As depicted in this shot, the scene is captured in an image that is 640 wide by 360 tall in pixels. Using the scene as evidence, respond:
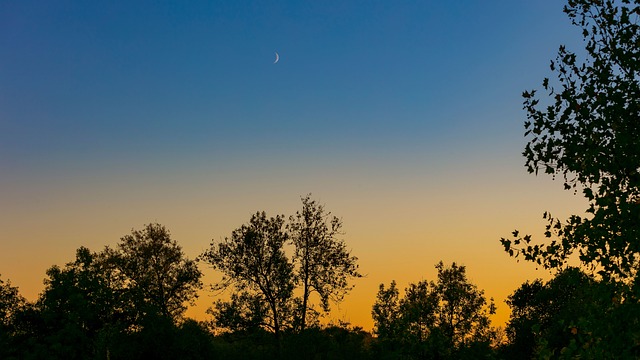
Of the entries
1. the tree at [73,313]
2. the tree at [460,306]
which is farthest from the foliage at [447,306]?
the tree at [73,313]

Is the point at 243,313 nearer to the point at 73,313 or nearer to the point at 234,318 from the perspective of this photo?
the point at 234,318

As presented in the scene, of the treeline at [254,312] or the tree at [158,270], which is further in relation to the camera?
the tree at [158,270]

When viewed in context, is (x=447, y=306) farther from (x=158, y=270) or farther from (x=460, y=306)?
(x=158, y=270)

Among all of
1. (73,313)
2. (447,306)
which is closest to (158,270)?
(73,313)

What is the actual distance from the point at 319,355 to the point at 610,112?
3197 centimetres

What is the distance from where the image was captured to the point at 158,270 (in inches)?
2783

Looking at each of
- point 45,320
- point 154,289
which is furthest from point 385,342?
point 45,320

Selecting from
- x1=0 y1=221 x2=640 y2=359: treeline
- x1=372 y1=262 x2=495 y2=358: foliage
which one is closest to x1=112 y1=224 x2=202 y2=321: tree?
x1=0 y1=221 x2=640 y2=359: treeline

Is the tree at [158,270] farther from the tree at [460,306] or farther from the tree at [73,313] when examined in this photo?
the tree at [460,306]

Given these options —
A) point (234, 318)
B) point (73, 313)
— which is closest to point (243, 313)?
point (234, 318)

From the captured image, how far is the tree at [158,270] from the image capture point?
69812mm

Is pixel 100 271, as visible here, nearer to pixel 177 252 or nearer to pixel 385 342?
pixel 177 252

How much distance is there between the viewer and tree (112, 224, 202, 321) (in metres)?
69.8

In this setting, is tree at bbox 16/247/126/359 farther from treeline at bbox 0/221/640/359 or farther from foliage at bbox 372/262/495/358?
foliage at bbox 372/262/495/358
